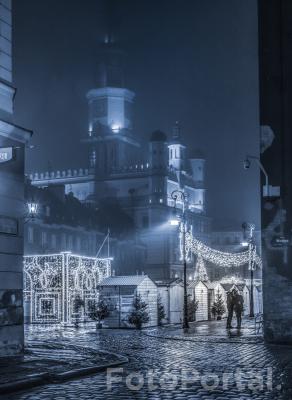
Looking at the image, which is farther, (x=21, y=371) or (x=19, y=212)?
(x=19, y=212)

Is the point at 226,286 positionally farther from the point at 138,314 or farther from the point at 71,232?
the point at 71,232

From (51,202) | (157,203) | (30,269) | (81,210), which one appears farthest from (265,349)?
(157,203)

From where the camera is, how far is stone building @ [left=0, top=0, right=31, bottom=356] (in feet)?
66.1

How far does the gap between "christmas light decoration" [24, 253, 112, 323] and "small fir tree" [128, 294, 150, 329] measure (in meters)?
5.62

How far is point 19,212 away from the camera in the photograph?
21.1 m

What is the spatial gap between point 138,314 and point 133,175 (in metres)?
79.5

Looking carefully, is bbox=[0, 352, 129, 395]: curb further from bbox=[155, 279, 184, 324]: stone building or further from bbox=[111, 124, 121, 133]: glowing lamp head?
bbox=[111, 124, 121, 133]: glowing lamp head

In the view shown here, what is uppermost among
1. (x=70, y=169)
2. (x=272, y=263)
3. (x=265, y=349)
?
(x=70, y=169)

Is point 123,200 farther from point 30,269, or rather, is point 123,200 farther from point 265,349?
point 265,349

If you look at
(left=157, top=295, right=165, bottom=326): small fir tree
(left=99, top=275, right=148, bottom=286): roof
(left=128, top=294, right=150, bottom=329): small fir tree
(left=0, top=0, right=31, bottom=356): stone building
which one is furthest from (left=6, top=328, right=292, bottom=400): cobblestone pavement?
(left=157, top=295, right=165, bottom=326): small fir tree

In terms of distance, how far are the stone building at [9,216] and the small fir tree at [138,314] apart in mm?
17797

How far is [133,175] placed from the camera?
Answer: 117188 mm

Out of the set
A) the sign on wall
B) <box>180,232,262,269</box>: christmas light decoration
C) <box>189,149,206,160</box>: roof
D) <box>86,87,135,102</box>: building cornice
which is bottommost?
<box>180,232,262,269</box>: christmas light decoration

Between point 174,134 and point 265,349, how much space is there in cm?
11026
